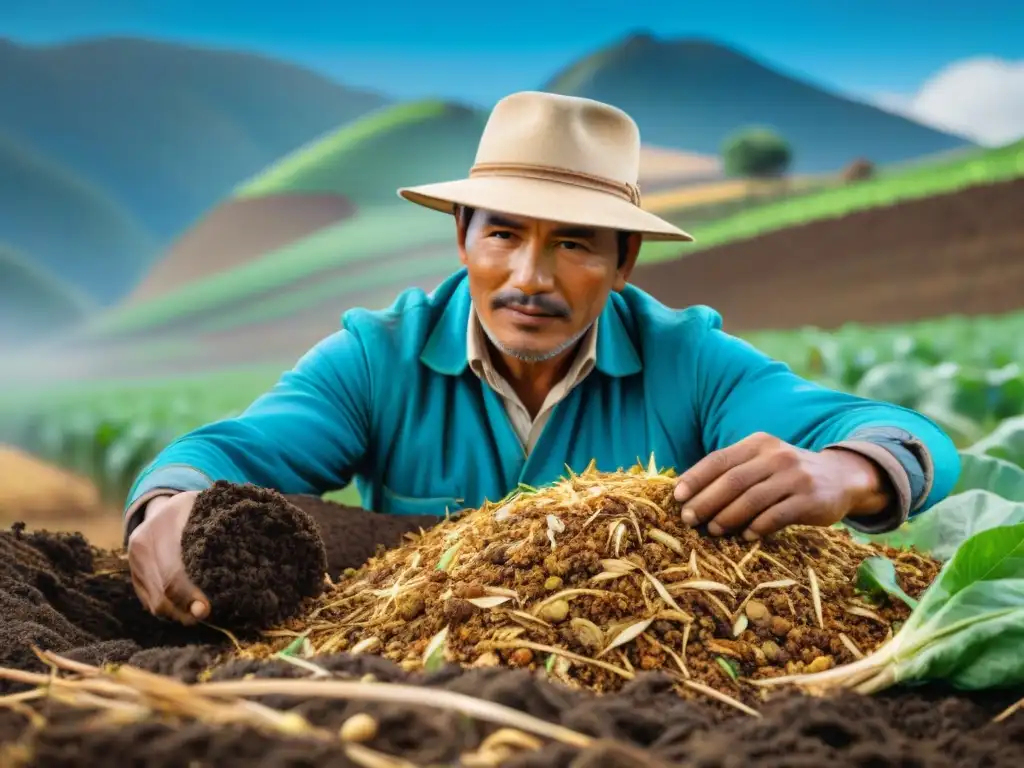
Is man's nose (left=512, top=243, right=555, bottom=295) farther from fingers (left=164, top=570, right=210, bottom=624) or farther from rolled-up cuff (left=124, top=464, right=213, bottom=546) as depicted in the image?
fingers (left=164, top=570, right=210, bottom=624)

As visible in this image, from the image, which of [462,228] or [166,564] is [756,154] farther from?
[166,564]

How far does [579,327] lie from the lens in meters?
1.88

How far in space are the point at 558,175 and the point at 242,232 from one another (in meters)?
6.35

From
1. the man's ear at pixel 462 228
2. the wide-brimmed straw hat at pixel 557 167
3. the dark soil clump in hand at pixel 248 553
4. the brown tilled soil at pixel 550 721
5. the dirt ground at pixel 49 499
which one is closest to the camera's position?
the brown tilled soil at pixel 550 721

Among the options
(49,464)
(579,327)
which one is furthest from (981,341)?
(49,464)

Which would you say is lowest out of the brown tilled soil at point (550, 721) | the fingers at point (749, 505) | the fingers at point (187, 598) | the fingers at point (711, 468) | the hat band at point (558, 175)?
the brown tilled soil at point (550, 721)

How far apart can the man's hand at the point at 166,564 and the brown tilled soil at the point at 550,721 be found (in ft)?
0.45

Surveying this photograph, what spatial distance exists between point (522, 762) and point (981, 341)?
649cm

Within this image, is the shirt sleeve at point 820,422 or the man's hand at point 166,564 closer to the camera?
the man's hand at point 166,564

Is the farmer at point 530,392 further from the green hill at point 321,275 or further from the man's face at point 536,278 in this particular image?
the green hill at point 321,275

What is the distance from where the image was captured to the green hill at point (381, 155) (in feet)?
27.6

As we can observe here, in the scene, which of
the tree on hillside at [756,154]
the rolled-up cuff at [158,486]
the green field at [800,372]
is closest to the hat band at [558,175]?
the rolled-up cuff at [158,486]

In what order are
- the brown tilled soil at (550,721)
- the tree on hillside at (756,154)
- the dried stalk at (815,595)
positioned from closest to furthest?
1. the brown tilled soil at (550,721)
2. the dried stalk at (815,595)
3. the tree on hillside at (756,154)

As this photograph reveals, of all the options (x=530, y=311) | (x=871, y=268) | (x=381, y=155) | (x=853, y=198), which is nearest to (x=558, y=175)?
(x=530, y=311)
